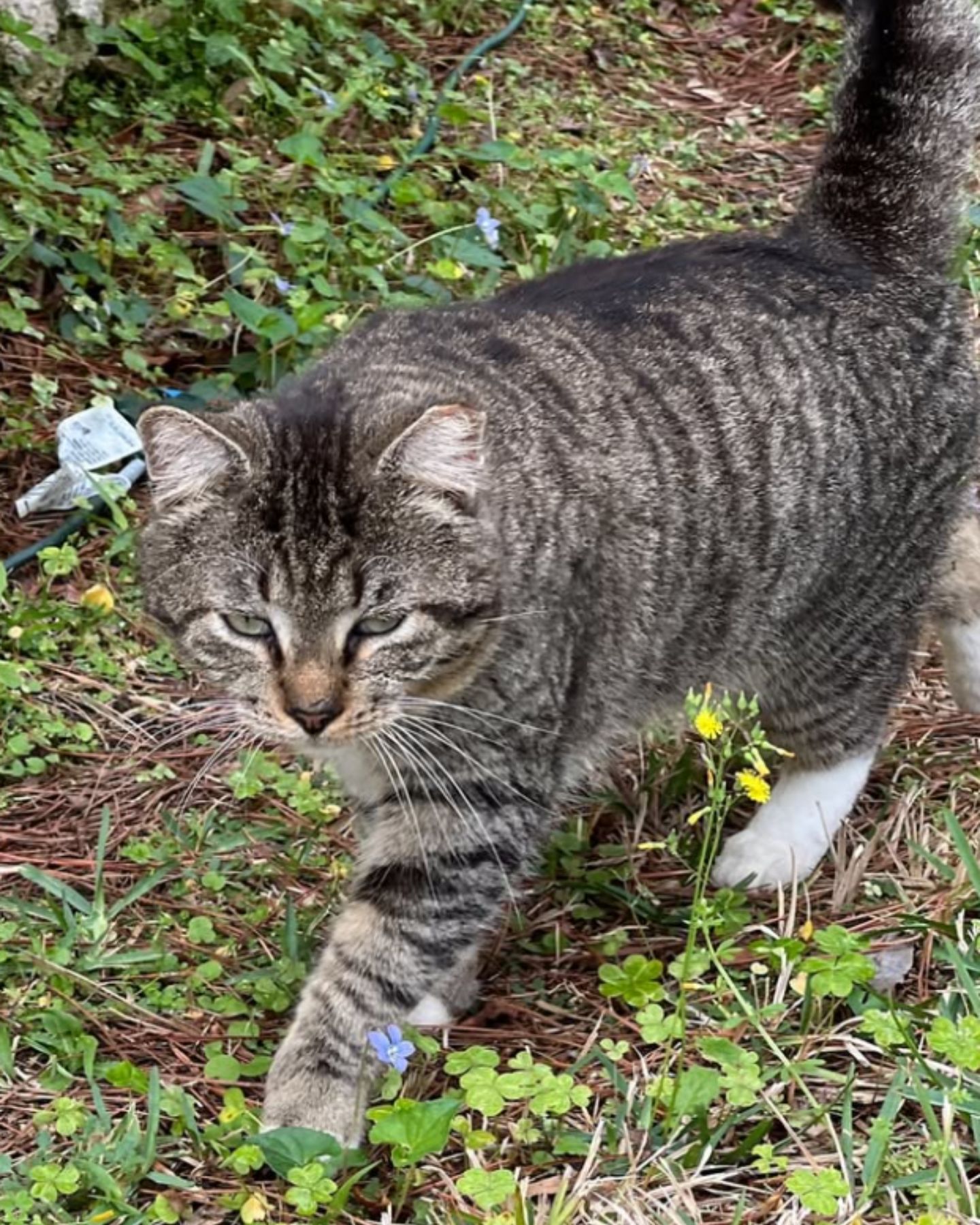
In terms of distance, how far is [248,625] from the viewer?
309 centimetres

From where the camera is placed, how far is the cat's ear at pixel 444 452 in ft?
9.66

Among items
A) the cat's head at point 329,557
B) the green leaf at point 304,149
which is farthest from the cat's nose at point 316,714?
the green leaf at point 304,149

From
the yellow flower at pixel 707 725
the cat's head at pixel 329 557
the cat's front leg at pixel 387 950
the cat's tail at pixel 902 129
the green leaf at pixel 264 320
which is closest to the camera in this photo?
the yellow flower at pixel 707 725

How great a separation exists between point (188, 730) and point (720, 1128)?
1.46 m

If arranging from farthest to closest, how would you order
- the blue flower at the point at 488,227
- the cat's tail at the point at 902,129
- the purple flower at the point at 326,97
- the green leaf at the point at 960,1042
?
the purple flower at the point at 326,97
the blue flower at the point at 488,227
the cat's tail at the point at 902,129
the green leaf at the point at 960,1042

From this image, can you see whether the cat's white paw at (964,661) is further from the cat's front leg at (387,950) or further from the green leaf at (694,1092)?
the green leaf at (694,1092)

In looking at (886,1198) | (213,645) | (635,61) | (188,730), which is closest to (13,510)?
(188,730)

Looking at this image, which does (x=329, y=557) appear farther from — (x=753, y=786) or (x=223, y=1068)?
(x=223, y=1068)

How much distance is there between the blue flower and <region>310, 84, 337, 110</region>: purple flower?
72 cm

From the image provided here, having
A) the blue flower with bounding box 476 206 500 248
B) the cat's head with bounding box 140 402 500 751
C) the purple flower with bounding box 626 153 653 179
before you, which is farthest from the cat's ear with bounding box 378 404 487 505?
the purple flower with bounding box 626 153 653 179

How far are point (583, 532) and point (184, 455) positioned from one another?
31.0 inches

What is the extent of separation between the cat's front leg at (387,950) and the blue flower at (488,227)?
2.34m

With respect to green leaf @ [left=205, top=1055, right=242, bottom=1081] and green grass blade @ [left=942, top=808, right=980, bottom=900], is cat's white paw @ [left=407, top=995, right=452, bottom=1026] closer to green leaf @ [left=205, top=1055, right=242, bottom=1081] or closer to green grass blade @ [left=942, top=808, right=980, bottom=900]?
green leaf @ [left=205, top=1055, right=242, bottom=1081]

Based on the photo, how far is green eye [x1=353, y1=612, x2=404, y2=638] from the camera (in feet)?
9.98
